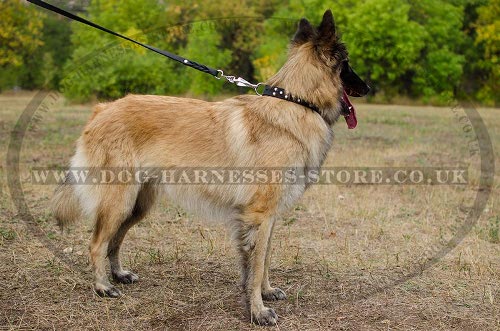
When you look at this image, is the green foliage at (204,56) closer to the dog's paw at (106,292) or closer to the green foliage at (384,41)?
the green foliage at (384,41)

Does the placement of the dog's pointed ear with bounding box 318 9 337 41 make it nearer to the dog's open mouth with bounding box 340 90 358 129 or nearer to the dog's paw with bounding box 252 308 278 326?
the dog's open mouth with bounding box 340 90 358 129

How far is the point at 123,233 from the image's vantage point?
4.31 m

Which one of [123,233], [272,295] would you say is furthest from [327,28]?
Result: [123,233]

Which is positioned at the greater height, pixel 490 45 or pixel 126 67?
pixel 490 45

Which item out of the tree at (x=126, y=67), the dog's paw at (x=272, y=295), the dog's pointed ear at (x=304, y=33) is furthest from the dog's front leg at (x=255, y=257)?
the tree at (x=126, y=67)

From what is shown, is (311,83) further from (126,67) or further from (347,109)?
(126,67)

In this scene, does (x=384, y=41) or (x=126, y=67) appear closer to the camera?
(x=126, y=67)

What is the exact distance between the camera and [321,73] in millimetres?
3643

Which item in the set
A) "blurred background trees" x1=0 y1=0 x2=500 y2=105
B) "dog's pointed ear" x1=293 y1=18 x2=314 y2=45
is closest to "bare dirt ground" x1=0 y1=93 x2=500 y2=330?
"dog's pointed ear" x1=293 y1=18 x2=314 y2=45

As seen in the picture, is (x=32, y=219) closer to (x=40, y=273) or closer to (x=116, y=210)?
(x=40, y=273)

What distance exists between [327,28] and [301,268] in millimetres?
2115

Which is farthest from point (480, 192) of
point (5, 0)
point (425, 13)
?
point (425, 13)

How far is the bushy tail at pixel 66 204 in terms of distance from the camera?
4059 millimetres

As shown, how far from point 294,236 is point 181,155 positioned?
6.73ft
